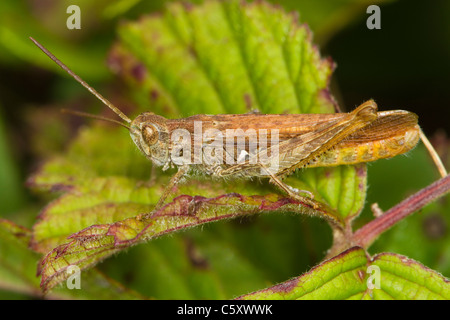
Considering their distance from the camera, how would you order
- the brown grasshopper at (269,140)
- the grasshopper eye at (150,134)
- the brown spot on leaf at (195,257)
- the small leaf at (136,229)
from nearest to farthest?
the small leaf at (136,229) → the brown grasshopper at (269,140) → the grasshopper eye at (150,134) → the brown spot on leaf at (195,257)

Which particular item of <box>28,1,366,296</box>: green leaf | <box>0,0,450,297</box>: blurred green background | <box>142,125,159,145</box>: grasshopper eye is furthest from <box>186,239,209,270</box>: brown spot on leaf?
<box>0,0,450,297</box>: blurred green background

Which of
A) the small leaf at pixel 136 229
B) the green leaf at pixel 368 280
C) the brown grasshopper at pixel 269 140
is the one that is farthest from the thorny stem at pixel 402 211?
the small leaf at pixel 136 229

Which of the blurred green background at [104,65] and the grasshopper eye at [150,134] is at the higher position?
the blurred green background at [104,65]

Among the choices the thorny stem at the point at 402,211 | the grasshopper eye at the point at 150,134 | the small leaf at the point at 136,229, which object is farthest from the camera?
the grasshopper eye at the point at 150,134

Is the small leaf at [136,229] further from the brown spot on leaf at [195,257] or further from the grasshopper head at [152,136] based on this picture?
the brown spot on leaf at [195,257]

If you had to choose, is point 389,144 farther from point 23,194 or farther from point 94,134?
point 23,194

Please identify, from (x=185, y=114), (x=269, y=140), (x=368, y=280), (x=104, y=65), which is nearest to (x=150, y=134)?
(x=185, y=114)
